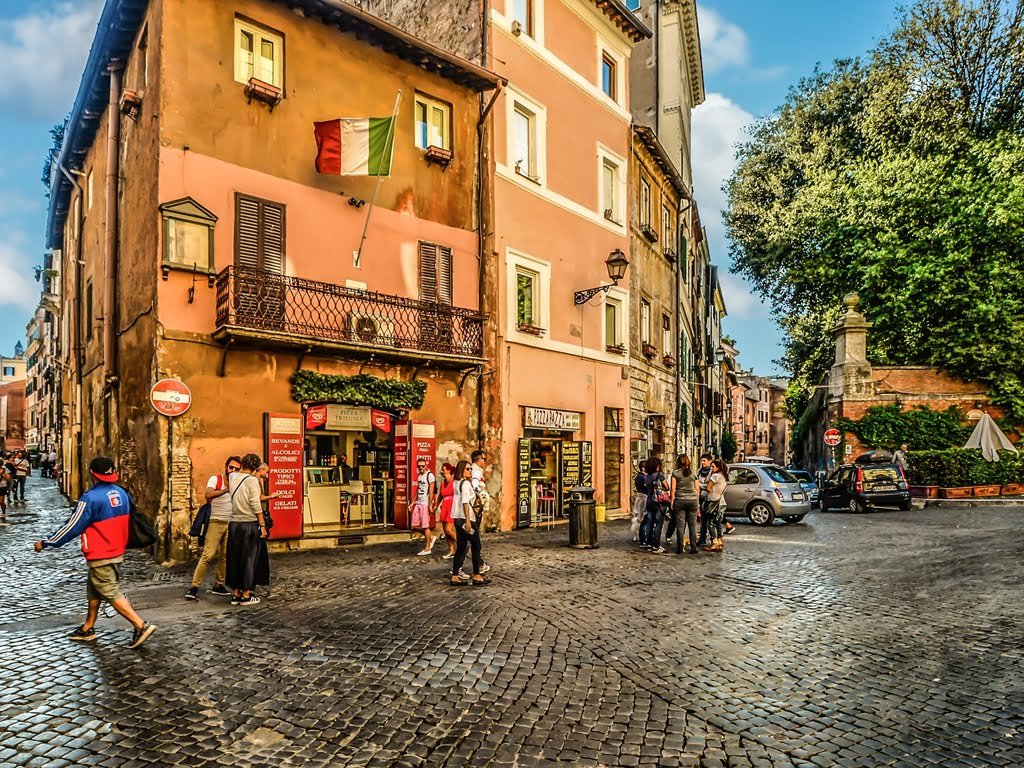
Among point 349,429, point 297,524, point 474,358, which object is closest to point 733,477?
point 474,358

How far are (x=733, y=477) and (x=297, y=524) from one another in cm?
1279

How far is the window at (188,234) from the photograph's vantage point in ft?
40.9

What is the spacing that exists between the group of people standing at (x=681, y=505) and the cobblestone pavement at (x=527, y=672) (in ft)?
7.91

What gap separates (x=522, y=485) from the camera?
18.2 m

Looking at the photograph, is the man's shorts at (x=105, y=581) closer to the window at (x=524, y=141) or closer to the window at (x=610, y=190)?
the window at (x=524, y=141)

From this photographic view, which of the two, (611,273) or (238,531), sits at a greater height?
(611,273)

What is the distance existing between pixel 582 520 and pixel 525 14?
13.4 m

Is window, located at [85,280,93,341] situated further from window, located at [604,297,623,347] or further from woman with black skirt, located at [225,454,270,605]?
window, located at [604,297,623,347]

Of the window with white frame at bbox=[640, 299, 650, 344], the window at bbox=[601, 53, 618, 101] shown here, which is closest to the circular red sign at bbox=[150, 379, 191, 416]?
the window with white frame at bbox=[640, 299, 650, 344]

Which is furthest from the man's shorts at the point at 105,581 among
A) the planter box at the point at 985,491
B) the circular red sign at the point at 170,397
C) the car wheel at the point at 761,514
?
the planter box at the point at 985,491

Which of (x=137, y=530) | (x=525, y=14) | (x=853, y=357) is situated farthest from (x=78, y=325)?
(x=853, y=357)

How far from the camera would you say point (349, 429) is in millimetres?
15438

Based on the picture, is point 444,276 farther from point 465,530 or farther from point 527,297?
point 465,530

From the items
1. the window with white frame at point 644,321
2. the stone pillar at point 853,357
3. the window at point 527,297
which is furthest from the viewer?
the stone pillar at point 853,357
